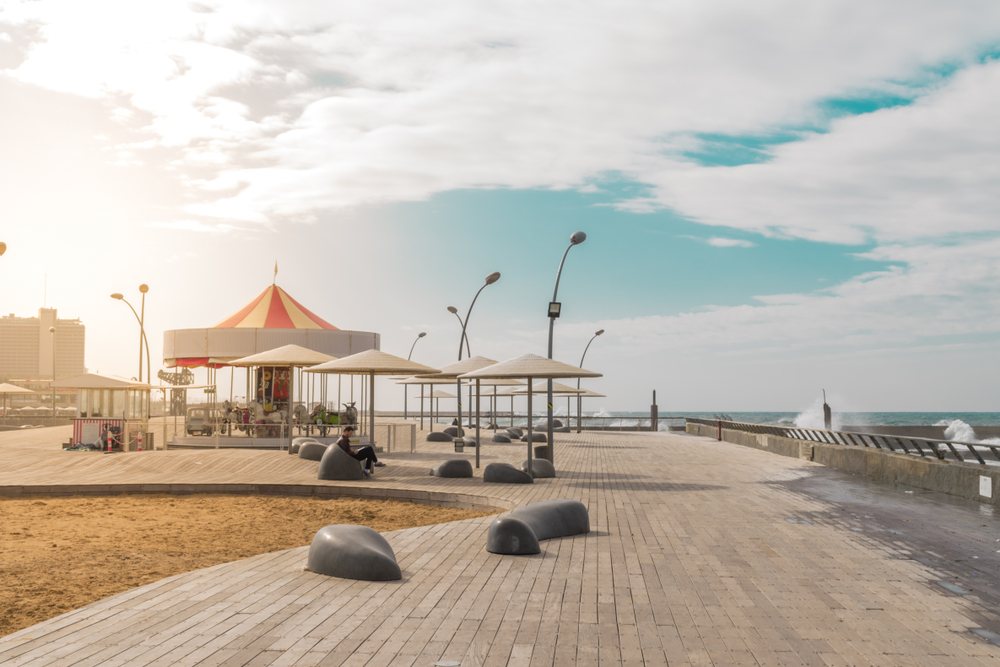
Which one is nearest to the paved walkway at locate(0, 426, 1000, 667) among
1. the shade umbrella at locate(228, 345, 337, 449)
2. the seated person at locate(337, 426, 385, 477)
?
the seated person at locate(337, 426, 385, 477)

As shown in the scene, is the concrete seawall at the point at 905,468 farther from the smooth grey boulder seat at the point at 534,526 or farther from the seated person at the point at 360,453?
the seated person at the point at 360,453

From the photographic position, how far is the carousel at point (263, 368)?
23.4 metres

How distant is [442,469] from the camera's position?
14430 millimetres

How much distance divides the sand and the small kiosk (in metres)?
7.93

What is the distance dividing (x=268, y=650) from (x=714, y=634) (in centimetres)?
279

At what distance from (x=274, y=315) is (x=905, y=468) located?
923 inches

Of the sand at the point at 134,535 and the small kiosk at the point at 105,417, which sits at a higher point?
the small kiosk at the point at 105,417

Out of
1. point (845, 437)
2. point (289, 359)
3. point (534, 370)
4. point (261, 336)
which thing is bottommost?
point (845, 437)

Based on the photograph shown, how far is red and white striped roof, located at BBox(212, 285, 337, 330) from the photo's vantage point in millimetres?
28875

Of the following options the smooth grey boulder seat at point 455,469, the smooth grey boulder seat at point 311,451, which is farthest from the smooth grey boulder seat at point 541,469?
the smooth grey boulder seat at point 311,451

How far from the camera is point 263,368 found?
84.2ft

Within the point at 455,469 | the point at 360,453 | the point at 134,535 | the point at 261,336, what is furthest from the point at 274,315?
the point at 134,535

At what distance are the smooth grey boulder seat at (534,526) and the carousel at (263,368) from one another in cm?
1529

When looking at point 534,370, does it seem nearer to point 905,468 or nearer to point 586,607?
point 905,468
